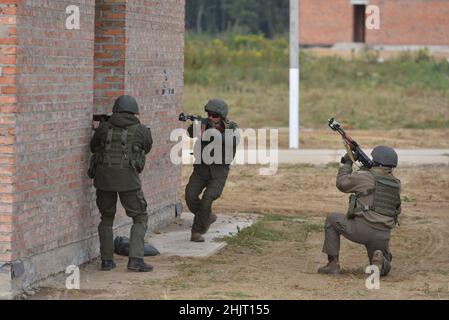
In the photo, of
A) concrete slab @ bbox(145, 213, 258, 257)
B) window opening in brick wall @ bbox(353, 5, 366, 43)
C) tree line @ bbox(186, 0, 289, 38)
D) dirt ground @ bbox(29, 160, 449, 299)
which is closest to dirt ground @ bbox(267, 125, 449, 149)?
dirt ground @ bbox(29, 160, 449, 299)

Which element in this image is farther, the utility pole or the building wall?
the utility pole

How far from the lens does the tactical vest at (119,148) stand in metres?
10.8

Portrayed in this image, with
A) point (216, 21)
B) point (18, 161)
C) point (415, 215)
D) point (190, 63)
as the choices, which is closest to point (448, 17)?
point (190, 63)

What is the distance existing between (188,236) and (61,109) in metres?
3.49

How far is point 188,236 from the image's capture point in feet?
44.1

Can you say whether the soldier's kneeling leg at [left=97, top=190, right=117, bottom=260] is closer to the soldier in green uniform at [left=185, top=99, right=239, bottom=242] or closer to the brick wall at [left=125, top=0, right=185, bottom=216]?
the brick wall at [left=125, top=0, right=185, bottom=216]

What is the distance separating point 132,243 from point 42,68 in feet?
6.89

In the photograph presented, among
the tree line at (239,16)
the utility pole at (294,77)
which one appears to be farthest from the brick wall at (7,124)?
the tree line at (239,16)

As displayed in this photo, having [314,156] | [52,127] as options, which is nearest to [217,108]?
[52,127]

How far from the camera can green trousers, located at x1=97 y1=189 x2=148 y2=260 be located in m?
10.9

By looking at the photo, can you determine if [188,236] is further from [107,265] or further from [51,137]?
[51,137]

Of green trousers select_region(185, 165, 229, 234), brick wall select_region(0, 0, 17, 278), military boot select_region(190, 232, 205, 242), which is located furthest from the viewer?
military boot select_region(190, 232, 205, 242)

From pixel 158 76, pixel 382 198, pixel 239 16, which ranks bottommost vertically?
pixel 382 198

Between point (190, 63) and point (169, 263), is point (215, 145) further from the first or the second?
point (190, 63)
